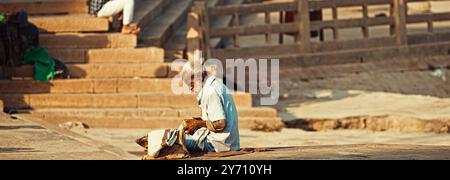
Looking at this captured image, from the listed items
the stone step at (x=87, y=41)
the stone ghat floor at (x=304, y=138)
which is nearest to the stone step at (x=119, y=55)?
the stone step at (x=87, y=41)

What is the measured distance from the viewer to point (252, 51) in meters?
21.7

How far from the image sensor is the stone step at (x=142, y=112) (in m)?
18.8

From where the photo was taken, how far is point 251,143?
1761cm

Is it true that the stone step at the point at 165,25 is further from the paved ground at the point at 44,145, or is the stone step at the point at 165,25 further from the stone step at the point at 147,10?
the paved ground at the point at 44,145

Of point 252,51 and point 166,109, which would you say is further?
point 252,51

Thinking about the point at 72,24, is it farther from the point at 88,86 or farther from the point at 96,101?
the point at 96,101

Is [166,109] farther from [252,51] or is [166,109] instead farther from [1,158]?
[1,158]

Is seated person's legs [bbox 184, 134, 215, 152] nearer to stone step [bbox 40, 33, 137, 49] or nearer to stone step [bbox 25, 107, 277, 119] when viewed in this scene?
stone step [bbox 25, 107, 277, 119]

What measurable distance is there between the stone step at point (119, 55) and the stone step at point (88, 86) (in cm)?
48

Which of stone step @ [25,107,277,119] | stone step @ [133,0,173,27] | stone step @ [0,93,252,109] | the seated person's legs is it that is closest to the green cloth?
stone step @ [0,93,252,109]
